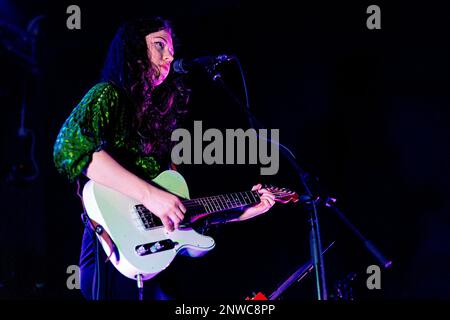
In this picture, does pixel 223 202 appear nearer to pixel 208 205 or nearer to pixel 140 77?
pixel 208 205

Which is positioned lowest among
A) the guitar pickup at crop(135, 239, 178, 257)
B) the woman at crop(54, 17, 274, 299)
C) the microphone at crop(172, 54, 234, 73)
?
the guitar pickup at crop(135, 239, 178, 257)

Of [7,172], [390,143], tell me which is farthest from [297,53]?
[7,172]

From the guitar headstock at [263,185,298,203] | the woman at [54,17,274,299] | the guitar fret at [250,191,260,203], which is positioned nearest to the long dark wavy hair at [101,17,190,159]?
the woman at [54,17,274,299]

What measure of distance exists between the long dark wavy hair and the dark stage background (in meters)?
0.41

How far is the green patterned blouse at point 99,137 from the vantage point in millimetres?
1969

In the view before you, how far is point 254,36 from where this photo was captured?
3.06 meters

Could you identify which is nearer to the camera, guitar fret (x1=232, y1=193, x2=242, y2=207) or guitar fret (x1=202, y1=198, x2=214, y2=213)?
guitar fret (x1=202, y1=198, x2=214, y2=213)

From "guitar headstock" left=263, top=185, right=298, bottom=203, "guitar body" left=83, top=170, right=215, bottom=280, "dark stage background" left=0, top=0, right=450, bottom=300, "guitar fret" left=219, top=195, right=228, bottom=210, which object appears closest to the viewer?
"guitar body" left=83, top=170, right=215, bottom=280

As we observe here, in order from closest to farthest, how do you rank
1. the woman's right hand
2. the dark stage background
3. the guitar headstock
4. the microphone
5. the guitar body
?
the guitar body
the woman's right hand
the microphone
the guitar headstock
the dark stage background

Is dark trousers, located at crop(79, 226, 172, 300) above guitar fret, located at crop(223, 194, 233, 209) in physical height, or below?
below

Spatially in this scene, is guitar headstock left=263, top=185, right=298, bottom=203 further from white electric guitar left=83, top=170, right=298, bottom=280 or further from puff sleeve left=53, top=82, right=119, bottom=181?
puff sleeve left=53, top=82, right=119, bottom=181

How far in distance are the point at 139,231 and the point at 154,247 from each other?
101 millimetres

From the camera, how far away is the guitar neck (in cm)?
224

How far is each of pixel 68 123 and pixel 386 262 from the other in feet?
5.03
